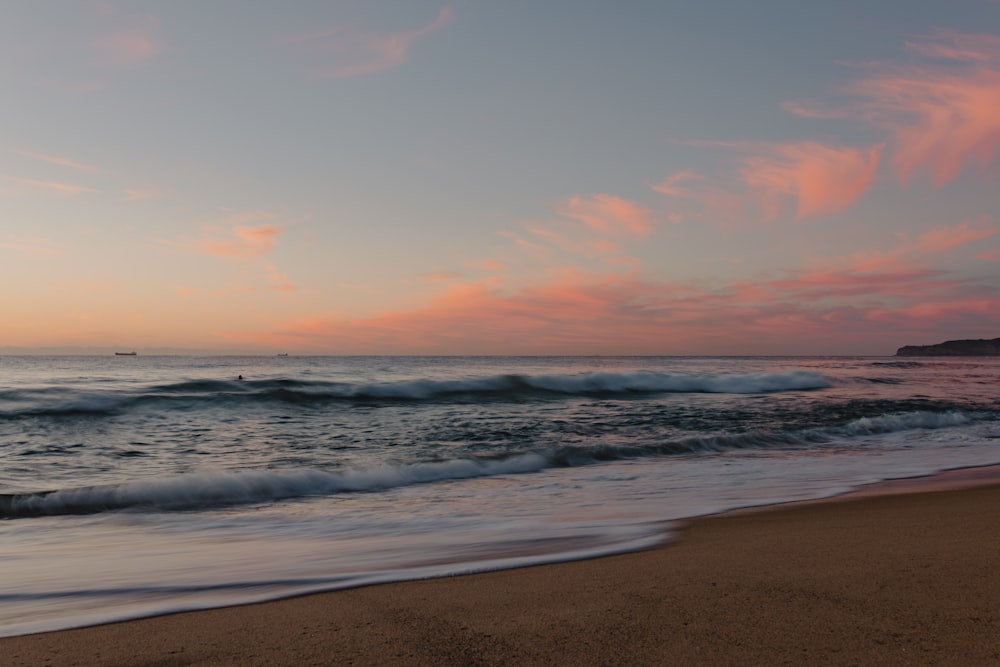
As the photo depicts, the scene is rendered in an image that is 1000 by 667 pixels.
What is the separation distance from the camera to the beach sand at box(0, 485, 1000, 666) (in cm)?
203

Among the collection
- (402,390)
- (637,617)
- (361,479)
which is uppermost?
(637,617)

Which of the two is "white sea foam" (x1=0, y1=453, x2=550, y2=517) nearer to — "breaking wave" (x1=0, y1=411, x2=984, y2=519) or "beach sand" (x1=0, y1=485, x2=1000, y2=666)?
"breaking wave" (x1=0, y1=411, x2=984, y2=519)

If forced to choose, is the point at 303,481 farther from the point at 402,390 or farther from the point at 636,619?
the point at 402,390

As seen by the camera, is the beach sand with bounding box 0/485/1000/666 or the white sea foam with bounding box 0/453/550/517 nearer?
the beach sand with bounding box 0/485/1000/666

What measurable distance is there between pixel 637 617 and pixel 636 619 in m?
0.02

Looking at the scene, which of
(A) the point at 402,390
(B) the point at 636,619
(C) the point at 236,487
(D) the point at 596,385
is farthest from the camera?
(D) the point at 596,385

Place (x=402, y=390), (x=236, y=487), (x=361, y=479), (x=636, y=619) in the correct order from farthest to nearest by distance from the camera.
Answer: (x=402, y=390) < (x=361, y=479) < (x=236, y=487) < (x=636, y=619)

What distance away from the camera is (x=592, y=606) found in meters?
2.51

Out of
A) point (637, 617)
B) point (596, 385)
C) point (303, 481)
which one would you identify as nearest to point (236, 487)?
point (303, 481)

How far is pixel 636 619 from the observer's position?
7.67 feet

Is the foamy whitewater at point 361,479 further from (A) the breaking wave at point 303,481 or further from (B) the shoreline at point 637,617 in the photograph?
(B) the shoreline at point 637,617

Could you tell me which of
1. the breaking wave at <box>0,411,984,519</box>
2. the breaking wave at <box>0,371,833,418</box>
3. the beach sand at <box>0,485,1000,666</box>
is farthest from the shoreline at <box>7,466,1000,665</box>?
the breaking wave at <box>0,371,833,418</box>

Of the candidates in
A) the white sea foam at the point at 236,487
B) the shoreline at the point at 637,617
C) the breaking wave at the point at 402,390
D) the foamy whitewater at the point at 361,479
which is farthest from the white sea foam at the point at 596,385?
the shoreline at the point at 637,617

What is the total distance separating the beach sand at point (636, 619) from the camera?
203cm
